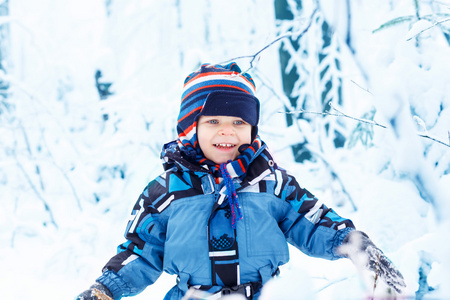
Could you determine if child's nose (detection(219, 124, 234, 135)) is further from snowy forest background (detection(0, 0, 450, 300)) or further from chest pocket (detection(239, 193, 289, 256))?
snowy forest background (detection(0, 0, 450, 300))

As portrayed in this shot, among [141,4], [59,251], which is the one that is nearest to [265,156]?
[59,251]

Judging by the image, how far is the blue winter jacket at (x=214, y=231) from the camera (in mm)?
1521

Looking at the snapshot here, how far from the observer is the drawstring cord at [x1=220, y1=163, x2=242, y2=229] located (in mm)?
1533

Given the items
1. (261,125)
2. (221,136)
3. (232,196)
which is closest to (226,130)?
(221,136)


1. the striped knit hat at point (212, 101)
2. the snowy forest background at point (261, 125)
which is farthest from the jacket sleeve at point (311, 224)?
the striped knit hat at point (212, 101)

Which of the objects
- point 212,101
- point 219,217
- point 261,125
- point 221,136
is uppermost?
point 212,101

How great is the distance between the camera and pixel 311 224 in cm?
161

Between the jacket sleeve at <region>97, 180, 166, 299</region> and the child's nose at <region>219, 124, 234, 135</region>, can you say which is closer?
the jacket sleeve at <region>97, 180, 166, 299</region>

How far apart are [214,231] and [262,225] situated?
0.67 ft

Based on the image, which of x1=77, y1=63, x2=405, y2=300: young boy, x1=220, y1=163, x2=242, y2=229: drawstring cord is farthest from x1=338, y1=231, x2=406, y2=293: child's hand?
x1=220, y1=163, x2=242, y2=229: drawstring cord

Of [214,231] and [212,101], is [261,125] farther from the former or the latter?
[214,231]

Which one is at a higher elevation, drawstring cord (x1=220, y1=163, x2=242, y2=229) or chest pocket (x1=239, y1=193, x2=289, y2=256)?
drawstring cord (x1=220, y1=163, x2=242, y2=229)

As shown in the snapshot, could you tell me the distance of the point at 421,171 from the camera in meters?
0.82

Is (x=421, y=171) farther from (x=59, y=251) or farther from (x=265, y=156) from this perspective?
(x=59, y=251)
